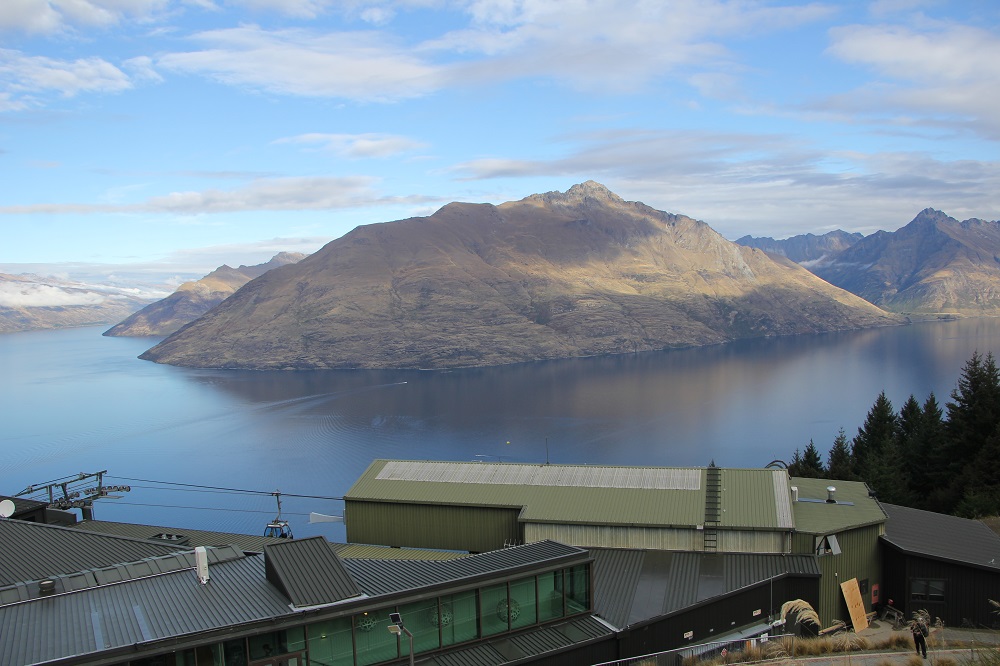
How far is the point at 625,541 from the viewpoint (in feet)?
81.1

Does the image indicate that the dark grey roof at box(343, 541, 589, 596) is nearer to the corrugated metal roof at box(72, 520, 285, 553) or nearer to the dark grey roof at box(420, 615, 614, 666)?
the dark grey roof at box(420, 615, 614, 666)

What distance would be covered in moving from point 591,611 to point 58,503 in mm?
27630

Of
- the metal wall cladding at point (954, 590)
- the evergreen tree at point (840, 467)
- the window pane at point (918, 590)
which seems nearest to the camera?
the metal wall cladding at point (954, 590)

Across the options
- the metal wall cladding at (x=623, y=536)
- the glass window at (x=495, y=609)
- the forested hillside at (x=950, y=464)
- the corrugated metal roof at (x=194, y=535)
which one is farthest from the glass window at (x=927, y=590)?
the corrugated metal roof at (x=194, y=535)

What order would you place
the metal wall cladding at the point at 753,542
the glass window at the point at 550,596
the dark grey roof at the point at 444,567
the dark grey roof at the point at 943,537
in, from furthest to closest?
the metal wall cladding at the point at 753,542 → the dark grey roof at the point at 943,537 → the glass window at the point at 550,596 → the dark grey roof at the point at 444,567

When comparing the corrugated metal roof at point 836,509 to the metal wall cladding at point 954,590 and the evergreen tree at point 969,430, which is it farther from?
the evergreen tree at point 969,430

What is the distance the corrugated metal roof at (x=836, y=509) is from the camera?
23516 mm

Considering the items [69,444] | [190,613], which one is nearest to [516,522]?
[190,613]

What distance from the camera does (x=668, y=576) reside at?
2208cm

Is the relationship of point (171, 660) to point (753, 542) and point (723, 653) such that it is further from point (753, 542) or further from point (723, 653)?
point (753, 542)

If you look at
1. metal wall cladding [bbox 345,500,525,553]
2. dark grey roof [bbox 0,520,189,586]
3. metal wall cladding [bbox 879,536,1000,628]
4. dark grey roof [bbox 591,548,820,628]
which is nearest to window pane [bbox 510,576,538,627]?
dark grey roof [bbox 591,548,820,628]

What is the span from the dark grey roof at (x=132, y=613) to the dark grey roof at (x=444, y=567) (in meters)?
2.16

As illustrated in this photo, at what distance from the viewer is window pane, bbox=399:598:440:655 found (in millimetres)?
15391

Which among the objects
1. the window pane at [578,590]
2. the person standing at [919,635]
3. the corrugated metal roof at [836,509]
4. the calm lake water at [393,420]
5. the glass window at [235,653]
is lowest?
the calm lake water at [393,420]
